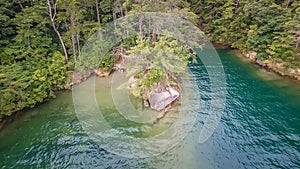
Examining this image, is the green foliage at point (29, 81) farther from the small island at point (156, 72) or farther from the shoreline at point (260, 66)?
the small island at point (156, 72)

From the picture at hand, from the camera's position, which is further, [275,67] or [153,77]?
[275,67]

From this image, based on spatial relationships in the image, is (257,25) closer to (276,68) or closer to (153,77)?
(276,68)

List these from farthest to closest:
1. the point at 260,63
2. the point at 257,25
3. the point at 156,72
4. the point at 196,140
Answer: the point at 257,25 < the point at 260,63 < the point at 156,72 < the point at 196,140

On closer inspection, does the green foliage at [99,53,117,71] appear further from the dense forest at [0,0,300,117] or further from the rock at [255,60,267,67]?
the rock at [255,60,267,67]

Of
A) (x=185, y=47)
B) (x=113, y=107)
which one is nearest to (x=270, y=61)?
(x=185, y=47)

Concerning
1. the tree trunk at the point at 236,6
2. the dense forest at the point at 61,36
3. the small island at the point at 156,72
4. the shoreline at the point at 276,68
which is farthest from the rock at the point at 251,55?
the small island at the point at 156,72

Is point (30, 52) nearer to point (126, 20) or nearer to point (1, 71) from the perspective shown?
point (1, 71)

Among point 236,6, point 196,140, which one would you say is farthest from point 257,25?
point 196,140
